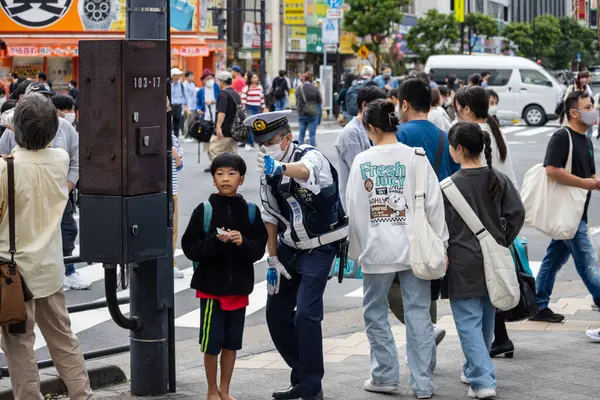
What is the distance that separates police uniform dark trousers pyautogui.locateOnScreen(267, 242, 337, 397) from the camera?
254 inches

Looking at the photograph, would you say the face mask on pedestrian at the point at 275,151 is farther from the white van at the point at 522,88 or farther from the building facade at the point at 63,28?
the building facade at the point at 63,28

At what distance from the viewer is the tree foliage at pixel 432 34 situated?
64.3 metres

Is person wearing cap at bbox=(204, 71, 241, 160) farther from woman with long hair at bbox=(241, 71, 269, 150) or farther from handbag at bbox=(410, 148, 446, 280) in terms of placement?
handbag at bbox=(410, 148, 446, 280)

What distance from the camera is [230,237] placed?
6250 millimetres

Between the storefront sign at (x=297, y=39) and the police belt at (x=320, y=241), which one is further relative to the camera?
the storefront sign at (x=297, y=39)

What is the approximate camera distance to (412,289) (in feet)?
21.8

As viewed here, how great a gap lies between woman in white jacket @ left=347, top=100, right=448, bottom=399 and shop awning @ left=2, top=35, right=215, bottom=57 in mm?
34921

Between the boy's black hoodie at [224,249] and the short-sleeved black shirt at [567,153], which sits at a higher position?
the short-sleeved black shirt at [567,153]

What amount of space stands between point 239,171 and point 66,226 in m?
4.75

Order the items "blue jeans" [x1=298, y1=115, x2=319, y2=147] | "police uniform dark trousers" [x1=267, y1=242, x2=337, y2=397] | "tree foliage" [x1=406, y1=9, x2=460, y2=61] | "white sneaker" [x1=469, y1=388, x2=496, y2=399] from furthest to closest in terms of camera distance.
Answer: "tree foliage" [x1=406, y1=9, x2=460, y2=61] < "blue jeans" [x1=298, y1=115, x2=319, y2=147] < "white sneaker" [x1=469, y1=388, x2=496, y2=399] < "police uniform dark trousers" [x1=267, y1=242, x2=337, y2=397]

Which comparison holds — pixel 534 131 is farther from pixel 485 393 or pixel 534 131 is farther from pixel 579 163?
pixel 485 393

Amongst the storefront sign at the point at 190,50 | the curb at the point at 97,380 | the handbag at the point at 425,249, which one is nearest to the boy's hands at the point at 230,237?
the handbag at the point at 425,249

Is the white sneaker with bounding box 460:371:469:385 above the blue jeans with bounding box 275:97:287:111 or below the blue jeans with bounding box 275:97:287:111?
below


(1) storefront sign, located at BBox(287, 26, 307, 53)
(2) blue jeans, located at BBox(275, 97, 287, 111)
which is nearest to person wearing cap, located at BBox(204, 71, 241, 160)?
(2) blue jeans, located at BBox(275, 97, 287, 111)
